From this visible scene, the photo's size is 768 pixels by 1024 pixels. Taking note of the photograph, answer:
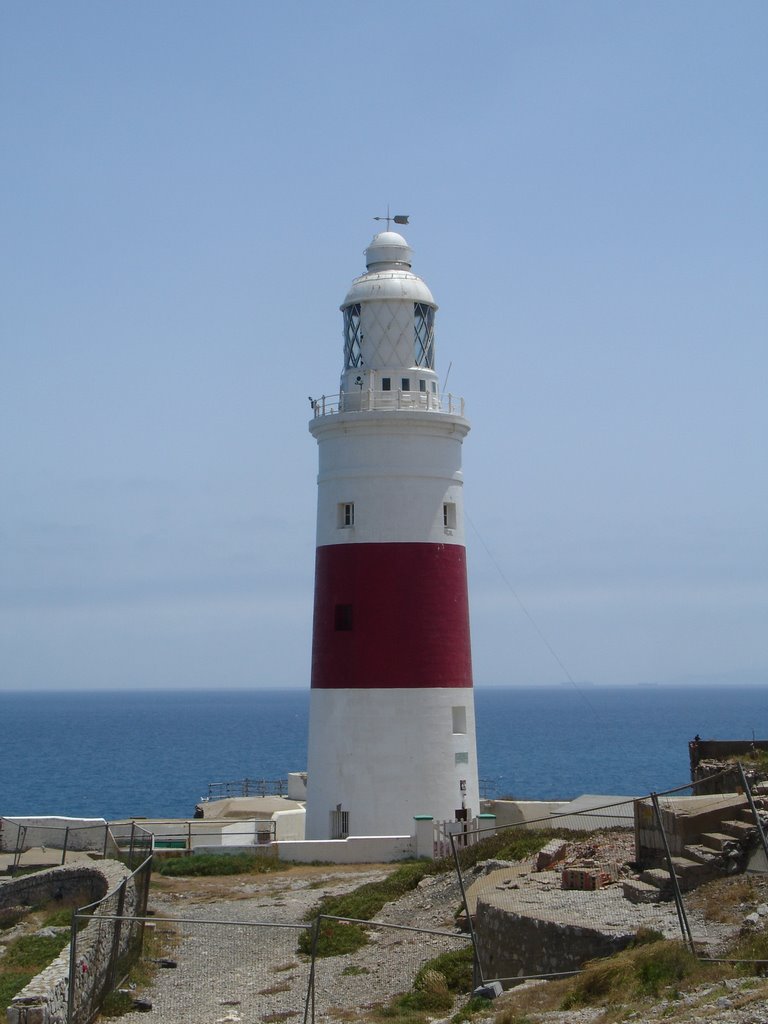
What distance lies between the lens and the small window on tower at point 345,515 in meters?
28.3

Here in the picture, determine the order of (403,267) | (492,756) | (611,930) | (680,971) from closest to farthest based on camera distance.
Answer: (680,971)
(611,930)
(403,267)
(492,756)

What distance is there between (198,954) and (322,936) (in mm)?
1783

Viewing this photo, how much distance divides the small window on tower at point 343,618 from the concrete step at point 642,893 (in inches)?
502

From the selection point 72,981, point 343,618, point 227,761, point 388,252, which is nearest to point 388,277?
point 388,252

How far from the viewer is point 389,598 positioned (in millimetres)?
27703

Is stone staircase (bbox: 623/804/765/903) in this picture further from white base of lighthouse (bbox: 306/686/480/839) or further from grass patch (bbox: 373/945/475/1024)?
white base of lighthouse (bbox: 306/686/480/839)

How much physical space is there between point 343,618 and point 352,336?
6416mm

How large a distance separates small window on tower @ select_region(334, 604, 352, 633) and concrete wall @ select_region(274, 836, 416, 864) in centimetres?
433

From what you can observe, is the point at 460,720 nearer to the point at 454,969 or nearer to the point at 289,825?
the point at 289,825

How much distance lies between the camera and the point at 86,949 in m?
15.0

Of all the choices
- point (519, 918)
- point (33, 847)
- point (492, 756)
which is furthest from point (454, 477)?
point (492, 756)

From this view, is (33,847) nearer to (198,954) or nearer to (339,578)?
(339,578)

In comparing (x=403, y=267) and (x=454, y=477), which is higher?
(x=403, y=267)

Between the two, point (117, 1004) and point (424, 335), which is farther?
point (424, 335)
